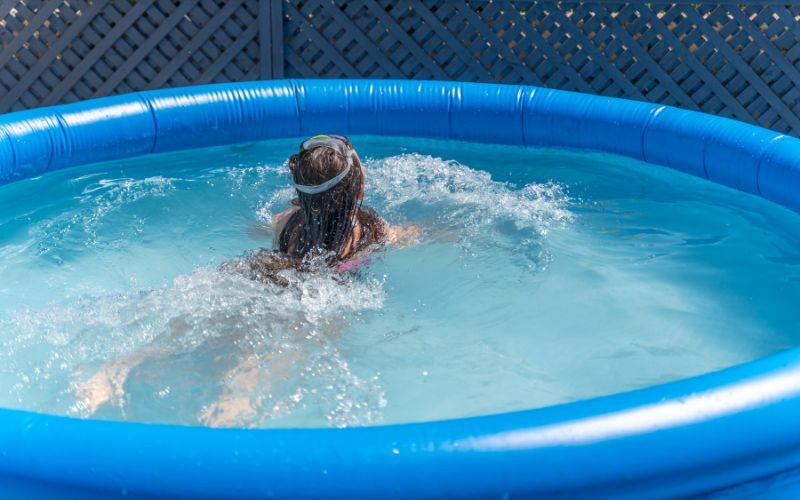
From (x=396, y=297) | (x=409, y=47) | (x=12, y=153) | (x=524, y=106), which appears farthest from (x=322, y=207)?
(x=409, y=47)

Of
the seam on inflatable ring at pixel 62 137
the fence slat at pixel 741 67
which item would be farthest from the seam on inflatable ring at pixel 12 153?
the fence slat at pixel 741 67

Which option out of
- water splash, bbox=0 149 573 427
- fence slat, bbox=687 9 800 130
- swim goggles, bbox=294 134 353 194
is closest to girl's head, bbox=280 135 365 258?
swim goggles, bbox=294 134 353 194

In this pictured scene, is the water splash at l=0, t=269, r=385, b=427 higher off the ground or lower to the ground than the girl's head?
lower

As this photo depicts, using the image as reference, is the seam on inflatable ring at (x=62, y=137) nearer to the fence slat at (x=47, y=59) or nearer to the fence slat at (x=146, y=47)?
the fence slat at (x=146, y=47)

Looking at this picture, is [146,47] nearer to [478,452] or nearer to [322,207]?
[322,207]

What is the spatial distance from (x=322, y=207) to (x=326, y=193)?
0.07 meters

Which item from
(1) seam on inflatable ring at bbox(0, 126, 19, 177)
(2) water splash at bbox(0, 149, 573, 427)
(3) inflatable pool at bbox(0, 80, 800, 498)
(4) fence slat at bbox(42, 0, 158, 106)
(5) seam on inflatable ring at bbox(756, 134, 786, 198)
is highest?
(4) fence slat at bbox(42, 0, 158, 106)

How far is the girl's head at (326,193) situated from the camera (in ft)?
10.5

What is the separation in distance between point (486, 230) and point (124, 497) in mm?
2566

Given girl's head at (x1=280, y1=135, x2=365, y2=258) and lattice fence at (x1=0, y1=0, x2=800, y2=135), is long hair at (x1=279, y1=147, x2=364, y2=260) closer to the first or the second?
girl's head at (x1=280, y1=135, x2=365, y2=258)

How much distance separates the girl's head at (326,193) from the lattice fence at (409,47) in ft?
12.3

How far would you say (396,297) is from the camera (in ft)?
12.2

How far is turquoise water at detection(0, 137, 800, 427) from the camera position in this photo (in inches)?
119

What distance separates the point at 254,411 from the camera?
9.34 feet
